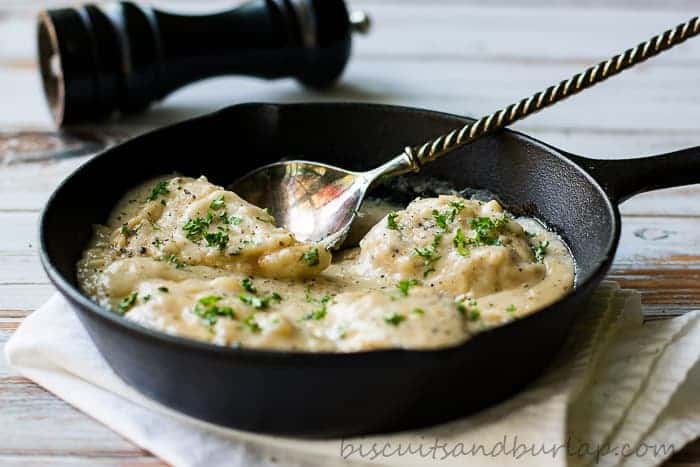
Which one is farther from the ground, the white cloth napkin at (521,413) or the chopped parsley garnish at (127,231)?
the chopped parsley garnish at (127,231)

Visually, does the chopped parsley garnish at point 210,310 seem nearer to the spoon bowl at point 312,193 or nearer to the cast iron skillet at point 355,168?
the cast iron skillet at point 355,168

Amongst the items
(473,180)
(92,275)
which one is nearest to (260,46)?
(473,180)

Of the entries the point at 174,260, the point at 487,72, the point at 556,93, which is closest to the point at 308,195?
the point at 174,260

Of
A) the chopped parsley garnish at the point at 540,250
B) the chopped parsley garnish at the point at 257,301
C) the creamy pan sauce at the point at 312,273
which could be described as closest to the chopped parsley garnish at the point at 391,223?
the creamy pan sauce at the point at 312,273

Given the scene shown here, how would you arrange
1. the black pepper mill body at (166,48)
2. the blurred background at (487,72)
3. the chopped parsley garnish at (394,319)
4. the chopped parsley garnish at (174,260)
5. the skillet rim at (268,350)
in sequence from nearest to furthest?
the skillet rim at (268,350) → the chopped parsley garnish at (394,319) → the chopped parsley garnish at (174,260) → the black pepper mill body at (166,48) → the blurred background at (487,72)

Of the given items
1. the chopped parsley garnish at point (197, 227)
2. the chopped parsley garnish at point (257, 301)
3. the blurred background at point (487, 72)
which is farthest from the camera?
the blurred background at point (487, 72)

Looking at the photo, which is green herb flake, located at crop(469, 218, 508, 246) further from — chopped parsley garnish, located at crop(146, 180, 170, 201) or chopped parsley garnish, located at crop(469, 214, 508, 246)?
chopped parsley garnish, located at crop(146, 180, 170, 201)

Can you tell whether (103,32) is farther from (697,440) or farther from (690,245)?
(697,440)
